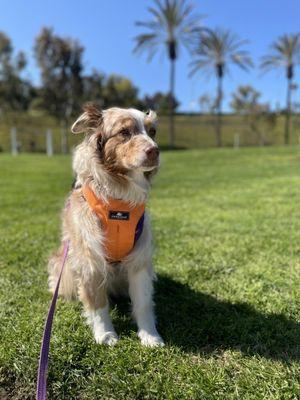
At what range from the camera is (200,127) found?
52.7 metres

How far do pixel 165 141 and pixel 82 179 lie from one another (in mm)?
43645

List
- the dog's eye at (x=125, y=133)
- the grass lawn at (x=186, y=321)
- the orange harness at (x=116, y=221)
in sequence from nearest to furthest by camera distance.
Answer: the grass lawn at (x=186, y=321), the dog's eye at (x=125, y=133), the orange harness at (x=116, y=221)

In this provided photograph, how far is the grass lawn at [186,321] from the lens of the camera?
9.08 ft

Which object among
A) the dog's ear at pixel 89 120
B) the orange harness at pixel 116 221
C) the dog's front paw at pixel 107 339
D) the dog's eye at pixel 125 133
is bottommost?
the dog's front paw at pixel 107 339

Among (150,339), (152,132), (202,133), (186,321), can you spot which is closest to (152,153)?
(152,132)

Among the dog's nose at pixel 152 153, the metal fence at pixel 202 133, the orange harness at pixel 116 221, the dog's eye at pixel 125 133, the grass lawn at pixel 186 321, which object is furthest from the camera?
the metal fence at pixel 202 133

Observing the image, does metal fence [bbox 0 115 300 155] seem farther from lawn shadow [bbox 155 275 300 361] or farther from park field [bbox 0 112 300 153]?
lawn shadow [bbox 155 275 300 361]

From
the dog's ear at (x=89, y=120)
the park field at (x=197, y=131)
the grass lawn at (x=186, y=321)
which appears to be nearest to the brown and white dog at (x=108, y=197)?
the dog's ear at (x=89, y=120)

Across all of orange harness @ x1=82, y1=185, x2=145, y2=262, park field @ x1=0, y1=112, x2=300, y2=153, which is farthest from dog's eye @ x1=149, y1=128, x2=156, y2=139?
park field @ x1=0, y1=112, x2=300, y2=153

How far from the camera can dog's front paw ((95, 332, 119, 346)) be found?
3.20 m

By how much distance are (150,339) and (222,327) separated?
59 cm

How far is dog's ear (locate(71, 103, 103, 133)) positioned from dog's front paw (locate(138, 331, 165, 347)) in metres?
1.51

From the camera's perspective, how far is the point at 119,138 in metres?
3.11

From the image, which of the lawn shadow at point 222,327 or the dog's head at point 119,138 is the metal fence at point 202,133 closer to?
the lawn shadow at point 222,327
